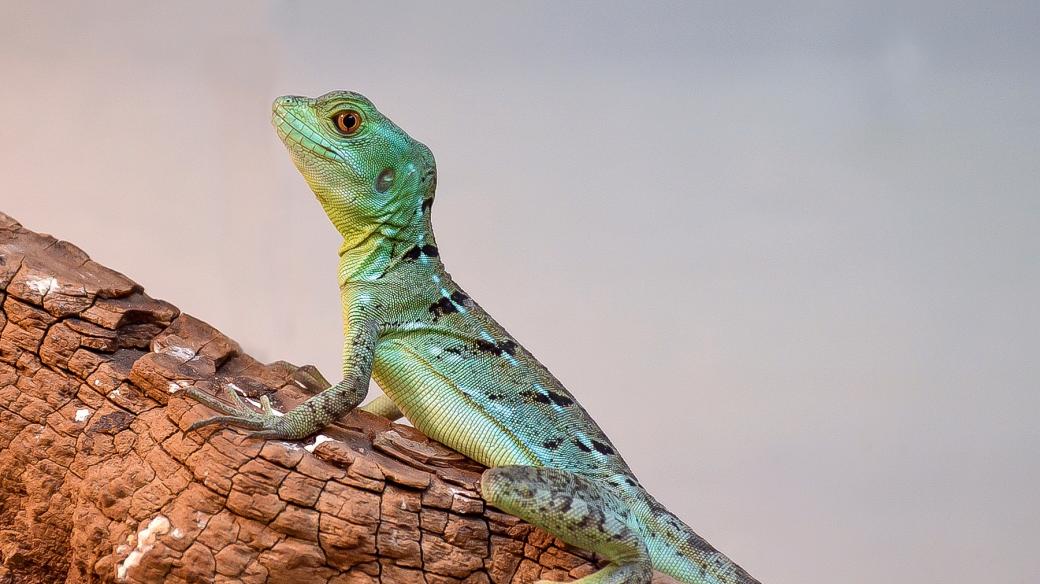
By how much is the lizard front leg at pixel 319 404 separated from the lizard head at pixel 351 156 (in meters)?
0.68

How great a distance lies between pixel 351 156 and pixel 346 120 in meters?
0.21

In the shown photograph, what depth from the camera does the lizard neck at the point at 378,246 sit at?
4.98 m

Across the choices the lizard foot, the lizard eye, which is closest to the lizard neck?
the lizard eye

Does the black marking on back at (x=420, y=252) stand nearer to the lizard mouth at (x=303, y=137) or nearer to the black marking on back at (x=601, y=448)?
the lizard mouth at (x=303, y=137)

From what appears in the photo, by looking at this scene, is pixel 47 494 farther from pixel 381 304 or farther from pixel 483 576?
pixel 483 576

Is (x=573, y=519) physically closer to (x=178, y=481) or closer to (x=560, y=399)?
(x=560, y=399)

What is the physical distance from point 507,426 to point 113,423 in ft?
6.65

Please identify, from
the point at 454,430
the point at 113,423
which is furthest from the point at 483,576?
the point at 113,423

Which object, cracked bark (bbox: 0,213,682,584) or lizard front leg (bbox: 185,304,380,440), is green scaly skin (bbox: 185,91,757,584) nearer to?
lizard front leg (bbox: 185,304,380,440)

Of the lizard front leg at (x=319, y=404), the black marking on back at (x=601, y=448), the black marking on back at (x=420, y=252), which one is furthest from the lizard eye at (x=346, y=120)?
the black marking on back at (x=601, y=448)

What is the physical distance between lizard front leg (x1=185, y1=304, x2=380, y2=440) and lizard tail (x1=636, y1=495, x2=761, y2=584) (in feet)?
5.39

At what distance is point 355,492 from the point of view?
4000 mm

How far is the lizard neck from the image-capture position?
4980mm

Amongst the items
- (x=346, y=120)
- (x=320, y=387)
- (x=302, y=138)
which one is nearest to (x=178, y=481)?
(x=320, y=387)
